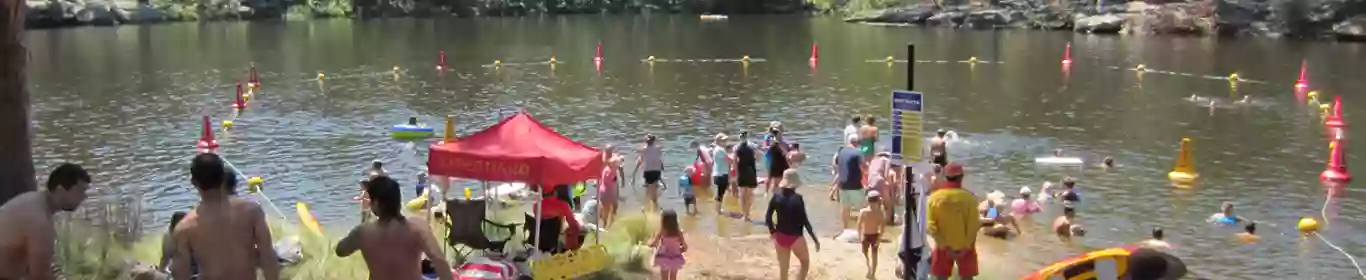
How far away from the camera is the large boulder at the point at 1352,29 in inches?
2264

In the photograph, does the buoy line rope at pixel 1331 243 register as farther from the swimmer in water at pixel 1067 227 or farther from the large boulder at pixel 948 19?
the large boulder at pixel 948 19

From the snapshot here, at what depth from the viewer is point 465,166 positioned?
11.9 meters

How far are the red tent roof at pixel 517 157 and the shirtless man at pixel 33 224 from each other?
4.81 metres

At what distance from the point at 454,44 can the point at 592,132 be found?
117ft

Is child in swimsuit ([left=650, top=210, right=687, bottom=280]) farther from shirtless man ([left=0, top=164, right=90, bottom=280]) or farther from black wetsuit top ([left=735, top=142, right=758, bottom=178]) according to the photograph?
shirtless man ([left=0, top=164, right=90, bottom=280])

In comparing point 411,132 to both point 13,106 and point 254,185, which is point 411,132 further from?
point 13,106

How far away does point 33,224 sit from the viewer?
7.21m

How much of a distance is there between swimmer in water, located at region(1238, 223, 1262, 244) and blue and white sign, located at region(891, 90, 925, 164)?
9.05 meters

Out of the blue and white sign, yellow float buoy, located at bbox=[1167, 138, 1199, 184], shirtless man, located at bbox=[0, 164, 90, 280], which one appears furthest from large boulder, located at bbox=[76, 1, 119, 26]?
shirtless man, located at bbox=[0, 164, 90, 280]

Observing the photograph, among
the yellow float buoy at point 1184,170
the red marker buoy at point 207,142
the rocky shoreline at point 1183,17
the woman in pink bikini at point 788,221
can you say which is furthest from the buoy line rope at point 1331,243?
the rocky shoreline at point 1183,17

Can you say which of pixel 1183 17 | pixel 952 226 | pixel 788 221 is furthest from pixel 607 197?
pixel 1183 17

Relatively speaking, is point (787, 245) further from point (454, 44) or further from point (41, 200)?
point (454, 44)

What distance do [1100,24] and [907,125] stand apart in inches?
2398

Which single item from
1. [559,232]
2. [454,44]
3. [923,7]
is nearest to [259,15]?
[454,44]
